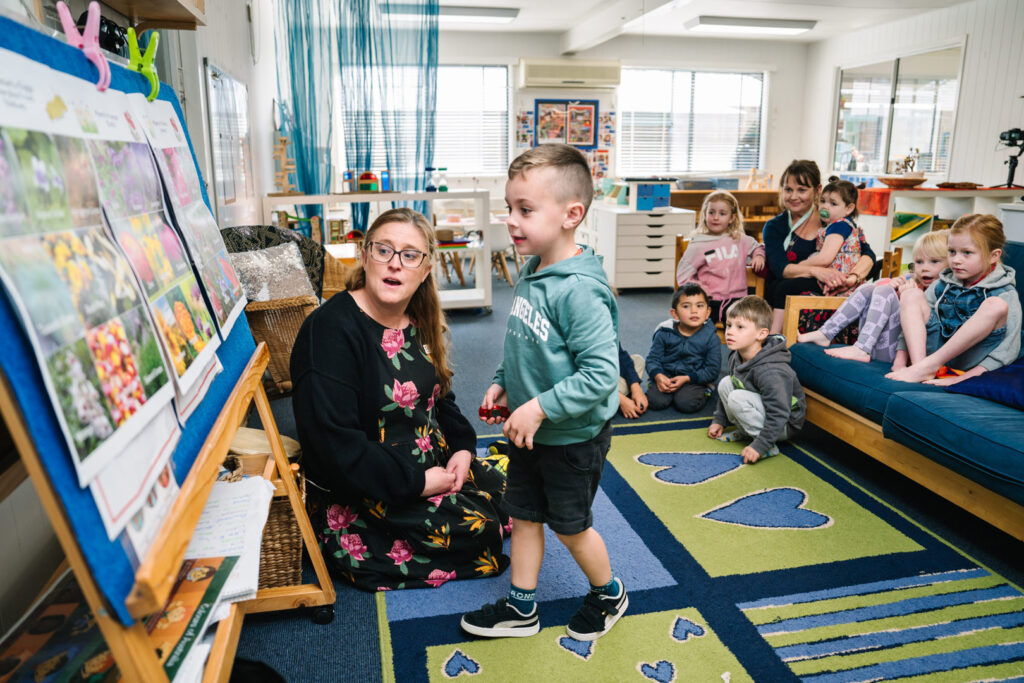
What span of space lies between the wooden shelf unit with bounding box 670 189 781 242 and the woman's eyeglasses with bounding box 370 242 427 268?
5712 millimetres

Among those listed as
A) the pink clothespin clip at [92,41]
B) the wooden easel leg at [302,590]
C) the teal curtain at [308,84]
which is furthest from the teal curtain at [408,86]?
the pink clothespin clip at [92,41]

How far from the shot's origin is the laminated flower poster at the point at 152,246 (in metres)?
0.93

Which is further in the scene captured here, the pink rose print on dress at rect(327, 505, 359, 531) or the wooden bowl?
the wooden bowl

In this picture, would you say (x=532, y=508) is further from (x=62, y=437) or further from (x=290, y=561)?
(x=62, y=437)

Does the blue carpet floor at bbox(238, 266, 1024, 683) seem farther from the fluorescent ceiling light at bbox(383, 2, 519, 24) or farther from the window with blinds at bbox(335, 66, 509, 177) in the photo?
the window with blinds at bbox(335, 66, 509, 177)

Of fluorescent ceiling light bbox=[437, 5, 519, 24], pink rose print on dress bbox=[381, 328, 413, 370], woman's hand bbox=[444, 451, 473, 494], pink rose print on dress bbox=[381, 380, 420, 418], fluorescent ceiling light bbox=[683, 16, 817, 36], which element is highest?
fluorescent ceiling light bbox=[683, 16, 817, 36]

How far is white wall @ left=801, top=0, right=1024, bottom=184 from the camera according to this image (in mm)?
5797

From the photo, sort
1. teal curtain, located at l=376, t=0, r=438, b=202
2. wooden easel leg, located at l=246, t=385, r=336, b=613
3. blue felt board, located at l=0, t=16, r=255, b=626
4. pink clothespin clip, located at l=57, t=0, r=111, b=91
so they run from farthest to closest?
teal curtain, located at l=376, t=0, r=438, b=202 → wooden easel leg, located at l=246, t=385, r=336, b=613 → pink clothespin clip, located at l=57, t=0, r=111, b=91 → blue felt board, located at l=0, t=16, r=255, b=626

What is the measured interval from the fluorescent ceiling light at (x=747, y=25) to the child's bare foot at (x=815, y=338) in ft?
17.0

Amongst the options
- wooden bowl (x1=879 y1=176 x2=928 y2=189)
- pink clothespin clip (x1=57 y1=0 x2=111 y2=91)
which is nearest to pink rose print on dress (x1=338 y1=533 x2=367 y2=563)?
pink clothespin clip (x1=57 y1=0 x2=111 y2=91)

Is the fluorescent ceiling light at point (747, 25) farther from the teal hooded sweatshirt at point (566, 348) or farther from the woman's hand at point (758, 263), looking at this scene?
the teal hooded sweatshirt at point (566, 348)

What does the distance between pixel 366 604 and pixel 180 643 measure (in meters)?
0.81

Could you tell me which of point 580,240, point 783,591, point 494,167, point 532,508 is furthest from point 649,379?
point 494,167

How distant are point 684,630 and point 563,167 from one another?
113cm
